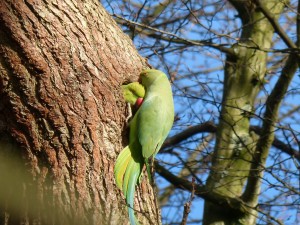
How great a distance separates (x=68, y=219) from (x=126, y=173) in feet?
1.26

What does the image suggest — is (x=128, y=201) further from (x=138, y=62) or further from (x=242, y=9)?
(x=242, y=9)

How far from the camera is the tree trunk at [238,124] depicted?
19.0ft

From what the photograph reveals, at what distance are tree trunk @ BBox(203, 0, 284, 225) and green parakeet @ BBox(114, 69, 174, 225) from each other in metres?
2.04

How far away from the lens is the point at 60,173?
2.78 m

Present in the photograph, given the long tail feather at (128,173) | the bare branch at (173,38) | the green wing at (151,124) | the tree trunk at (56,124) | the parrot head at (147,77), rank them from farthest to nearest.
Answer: the bare branch at (173,38) → the parrot head at (147,77) → the green wing at (151,124) → the long tail feather at (128,173) → the tree trunk at (56,124)

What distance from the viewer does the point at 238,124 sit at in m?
6.32

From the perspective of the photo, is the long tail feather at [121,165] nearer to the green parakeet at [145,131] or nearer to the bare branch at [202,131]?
the green parakeet at [145,131]

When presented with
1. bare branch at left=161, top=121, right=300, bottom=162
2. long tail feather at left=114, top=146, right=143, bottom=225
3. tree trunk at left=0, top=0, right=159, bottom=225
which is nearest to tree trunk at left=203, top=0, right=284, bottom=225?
bare branch at left=161, top=121, right=300, bottom=162

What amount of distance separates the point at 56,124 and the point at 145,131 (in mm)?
515

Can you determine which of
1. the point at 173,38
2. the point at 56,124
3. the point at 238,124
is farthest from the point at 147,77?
the point at 238,124

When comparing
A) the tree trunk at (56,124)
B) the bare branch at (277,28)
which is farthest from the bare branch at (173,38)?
the tree trunk at (56,124)

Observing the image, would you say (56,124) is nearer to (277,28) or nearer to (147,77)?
(147,77)

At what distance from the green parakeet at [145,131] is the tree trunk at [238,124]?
2.04 meters

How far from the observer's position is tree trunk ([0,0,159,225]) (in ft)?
9.05
